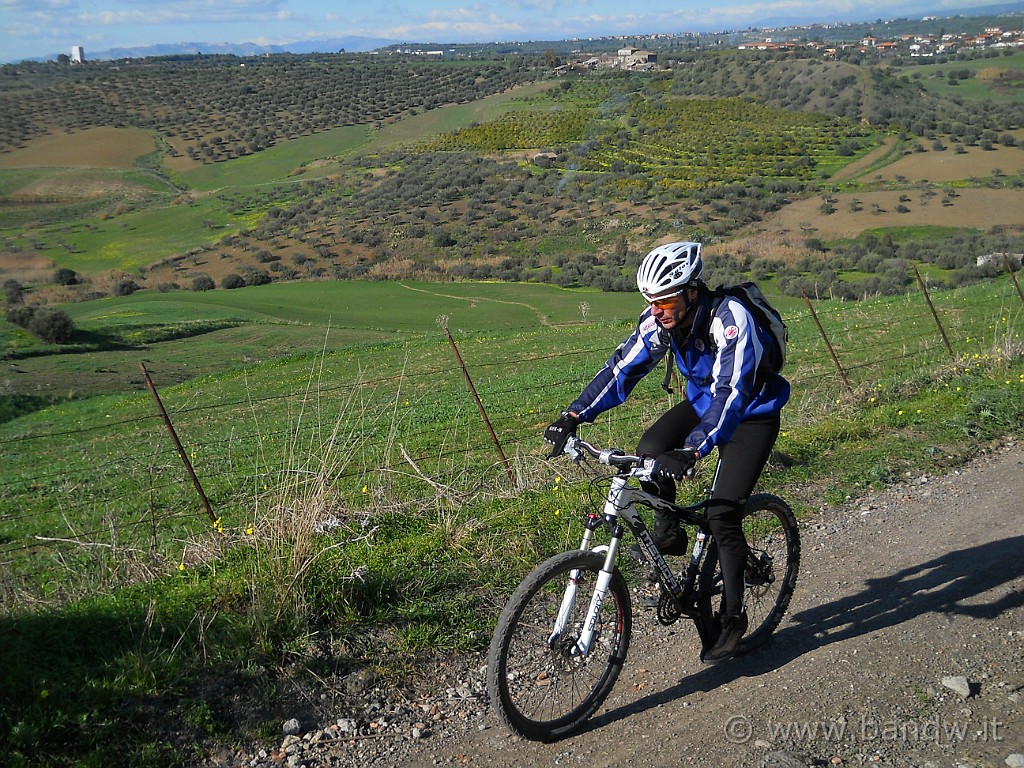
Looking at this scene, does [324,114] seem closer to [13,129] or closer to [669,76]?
[13,129]

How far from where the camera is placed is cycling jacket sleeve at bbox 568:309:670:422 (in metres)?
4.52

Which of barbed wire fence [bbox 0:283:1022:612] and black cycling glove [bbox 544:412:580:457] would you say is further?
barbed wire fence [bbox 0:283:1022:612]

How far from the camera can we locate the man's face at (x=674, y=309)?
4270 millimetres

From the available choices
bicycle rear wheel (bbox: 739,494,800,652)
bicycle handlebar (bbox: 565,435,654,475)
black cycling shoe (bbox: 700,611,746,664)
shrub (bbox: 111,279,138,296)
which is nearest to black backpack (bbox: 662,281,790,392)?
Result: bicycle handlebar (bbox: 565,435,654,475)

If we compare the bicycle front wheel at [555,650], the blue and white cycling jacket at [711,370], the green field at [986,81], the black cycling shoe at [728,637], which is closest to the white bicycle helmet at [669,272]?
the blue and white cycling jacket at [711,370]

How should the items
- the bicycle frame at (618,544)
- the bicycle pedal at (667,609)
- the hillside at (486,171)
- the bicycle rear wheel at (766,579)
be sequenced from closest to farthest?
the bicycle frame at (618,544) < the bicycle pedal at (667,609) < the bicycle rear wheel at (766,579) < the hillside at (486,171)

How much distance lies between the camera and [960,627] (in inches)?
201

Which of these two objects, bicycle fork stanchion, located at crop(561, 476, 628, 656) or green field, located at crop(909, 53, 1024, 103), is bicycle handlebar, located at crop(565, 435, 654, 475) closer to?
bicycle fork stanchion, located at crop(561, 476, 628, 656)

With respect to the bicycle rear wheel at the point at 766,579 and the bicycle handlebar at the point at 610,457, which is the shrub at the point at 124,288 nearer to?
the bicycle rear wheel at the point at 766,579

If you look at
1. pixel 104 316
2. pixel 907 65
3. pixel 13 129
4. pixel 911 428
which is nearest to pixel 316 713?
pixel 911 428

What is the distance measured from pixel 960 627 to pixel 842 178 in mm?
73937

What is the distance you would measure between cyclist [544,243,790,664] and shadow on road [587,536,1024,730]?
256 millimetres

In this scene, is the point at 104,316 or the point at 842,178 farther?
the point at 842,178

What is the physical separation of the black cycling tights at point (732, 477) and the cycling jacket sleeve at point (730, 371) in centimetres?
34
